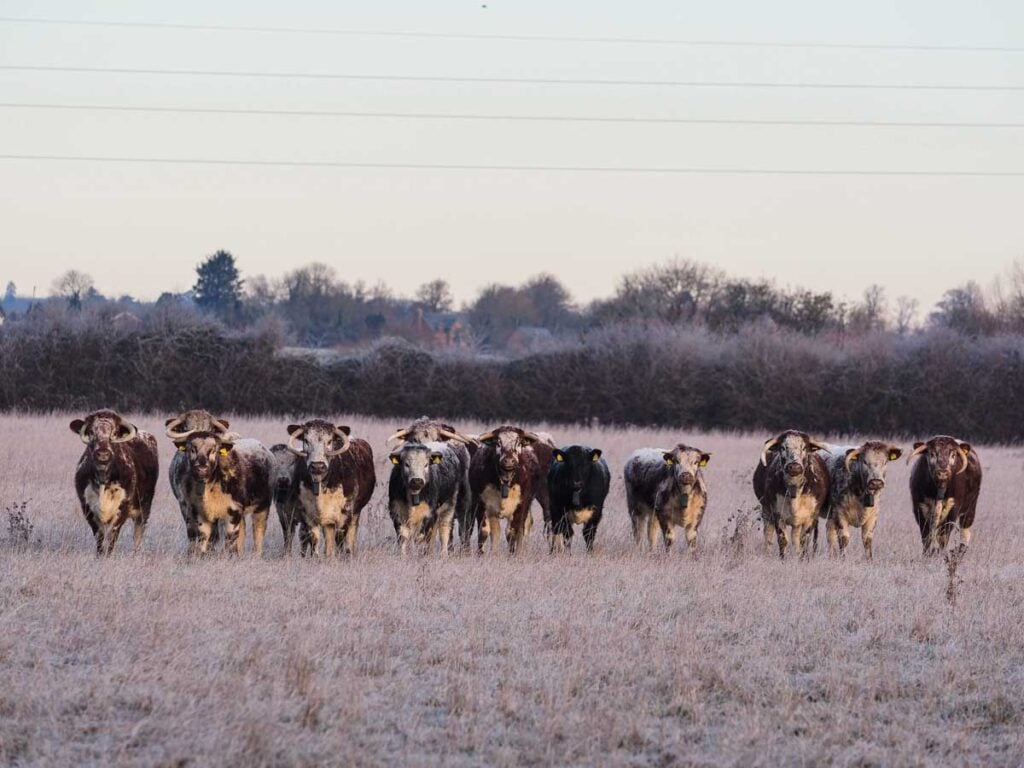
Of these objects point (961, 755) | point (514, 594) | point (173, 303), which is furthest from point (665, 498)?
point (173, 303)

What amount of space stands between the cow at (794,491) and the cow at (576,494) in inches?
75.3

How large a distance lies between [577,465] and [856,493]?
10.7ft

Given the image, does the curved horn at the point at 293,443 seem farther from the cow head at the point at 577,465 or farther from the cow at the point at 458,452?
the cow head at the point at 577,465

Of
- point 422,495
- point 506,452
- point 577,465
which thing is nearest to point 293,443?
point 422,495

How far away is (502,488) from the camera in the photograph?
1611cm

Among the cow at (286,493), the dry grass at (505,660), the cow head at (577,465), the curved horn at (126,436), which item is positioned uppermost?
the curved horn at (126,436)

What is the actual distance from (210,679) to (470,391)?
33.4m

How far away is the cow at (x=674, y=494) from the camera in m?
16.3

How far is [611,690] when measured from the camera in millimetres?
9414

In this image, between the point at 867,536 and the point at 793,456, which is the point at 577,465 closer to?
the point at 793,456

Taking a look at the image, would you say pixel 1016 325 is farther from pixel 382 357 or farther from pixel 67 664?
pixel 67 664

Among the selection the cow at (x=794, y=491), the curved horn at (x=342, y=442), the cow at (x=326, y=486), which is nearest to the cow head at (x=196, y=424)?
the cow at (x=326, y=486)

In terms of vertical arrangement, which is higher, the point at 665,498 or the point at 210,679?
the point at 665,498

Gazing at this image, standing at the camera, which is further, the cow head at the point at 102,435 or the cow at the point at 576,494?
the cow at the point at 576,494
